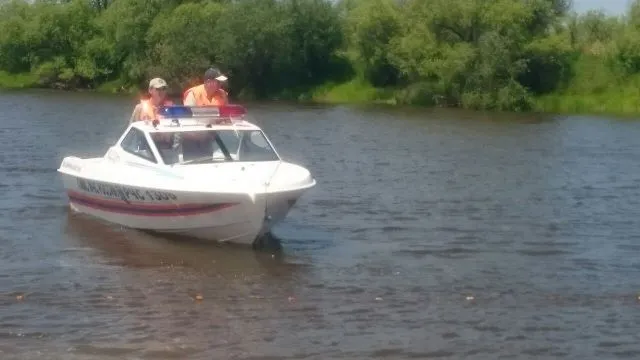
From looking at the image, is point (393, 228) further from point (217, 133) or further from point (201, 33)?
point (201, 33)

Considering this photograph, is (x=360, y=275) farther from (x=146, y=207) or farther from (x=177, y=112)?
(x=177, y=112)

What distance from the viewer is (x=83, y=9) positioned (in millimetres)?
86125

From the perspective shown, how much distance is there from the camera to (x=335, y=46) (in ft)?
A: 245

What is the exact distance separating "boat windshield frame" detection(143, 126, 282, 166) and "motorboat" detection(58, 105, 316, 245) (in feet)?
0.05

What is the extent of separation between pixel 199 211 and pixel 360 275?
2581 millimetres

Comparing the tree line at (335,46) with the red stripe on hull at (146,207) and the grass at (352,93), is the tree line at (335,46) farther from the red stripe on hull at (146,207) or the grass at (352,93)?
the red stripe on hull at (146,207)

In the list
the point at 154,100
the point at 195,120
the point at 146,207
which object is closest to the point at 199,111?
the point at 195,120

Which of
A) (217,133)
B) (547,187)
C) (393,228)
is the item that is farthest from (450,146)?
(217,133)

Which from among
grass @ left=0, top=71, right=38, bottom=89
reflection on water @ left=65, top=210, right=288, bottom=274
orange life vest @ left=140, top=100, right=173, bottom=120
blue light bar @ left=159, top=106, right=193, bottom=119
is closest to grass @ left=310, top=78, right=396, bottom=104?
grass @ left=0, top=71, right=38, bottom=89

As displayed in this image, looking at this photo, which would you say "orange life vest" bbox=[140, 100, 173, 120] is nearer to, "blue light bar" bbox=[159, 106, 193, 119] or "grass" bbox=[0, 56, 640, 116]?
"blue light bar" bbox=[159, 106, 193, 119]

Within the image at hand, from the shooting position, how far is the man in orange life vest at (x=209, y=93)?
17.5 meters

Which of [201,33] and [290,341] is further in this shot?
[201,33]

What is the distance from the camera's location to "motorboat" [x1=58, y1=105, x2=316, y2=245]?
51.0ft

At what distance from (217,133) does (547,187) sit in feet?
33.3
